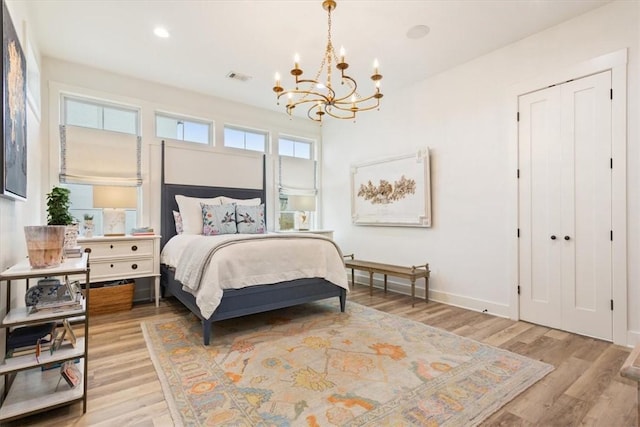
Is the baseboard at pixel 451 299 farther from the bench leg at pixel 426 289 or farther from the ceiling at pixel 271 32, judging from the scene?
the ceiling at pixel 271 32

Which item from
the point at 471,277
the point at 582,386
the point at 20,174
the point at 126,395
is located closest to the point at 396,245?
the point at 471,277

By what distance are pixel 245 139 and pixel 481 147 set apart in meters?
3.53

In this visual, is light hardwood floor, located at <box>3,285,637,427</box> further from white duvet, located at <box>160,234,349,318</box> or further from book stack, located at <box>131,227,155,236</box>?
book stack, located at <box>131,227,155,236</box>

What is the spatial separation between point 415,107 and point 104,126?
4.11 m

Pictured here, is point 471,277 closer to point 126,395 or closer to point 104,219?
point 126,395

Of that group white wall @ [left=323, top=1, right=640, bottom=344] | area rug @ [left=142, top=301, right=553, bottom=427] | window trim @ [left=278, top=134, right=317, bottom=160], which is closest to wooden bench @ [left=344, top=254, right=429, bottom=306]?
white wall @ [left=323, top=1, right=640, bottom=344]

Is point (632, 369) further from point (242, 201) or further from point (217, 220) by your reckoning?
point (242, 201)

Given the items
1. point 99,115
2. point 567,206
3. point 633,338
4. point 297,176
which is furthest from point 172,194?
point 633,338

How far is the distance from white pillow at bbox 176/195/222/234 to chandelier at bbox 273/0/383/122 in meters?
1.79

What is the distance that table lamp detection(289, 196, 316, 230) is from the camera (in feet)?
17.4

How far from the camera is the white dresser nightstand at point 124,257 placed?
3.48 metres

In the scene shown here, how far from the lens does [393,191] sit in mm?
4609

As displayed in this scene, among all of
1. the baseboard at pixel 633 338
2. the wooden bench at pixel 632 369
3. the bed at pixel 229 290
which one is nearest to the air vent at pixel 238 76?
the bed at pixel 229 290

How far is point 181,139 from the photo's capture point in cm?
470
